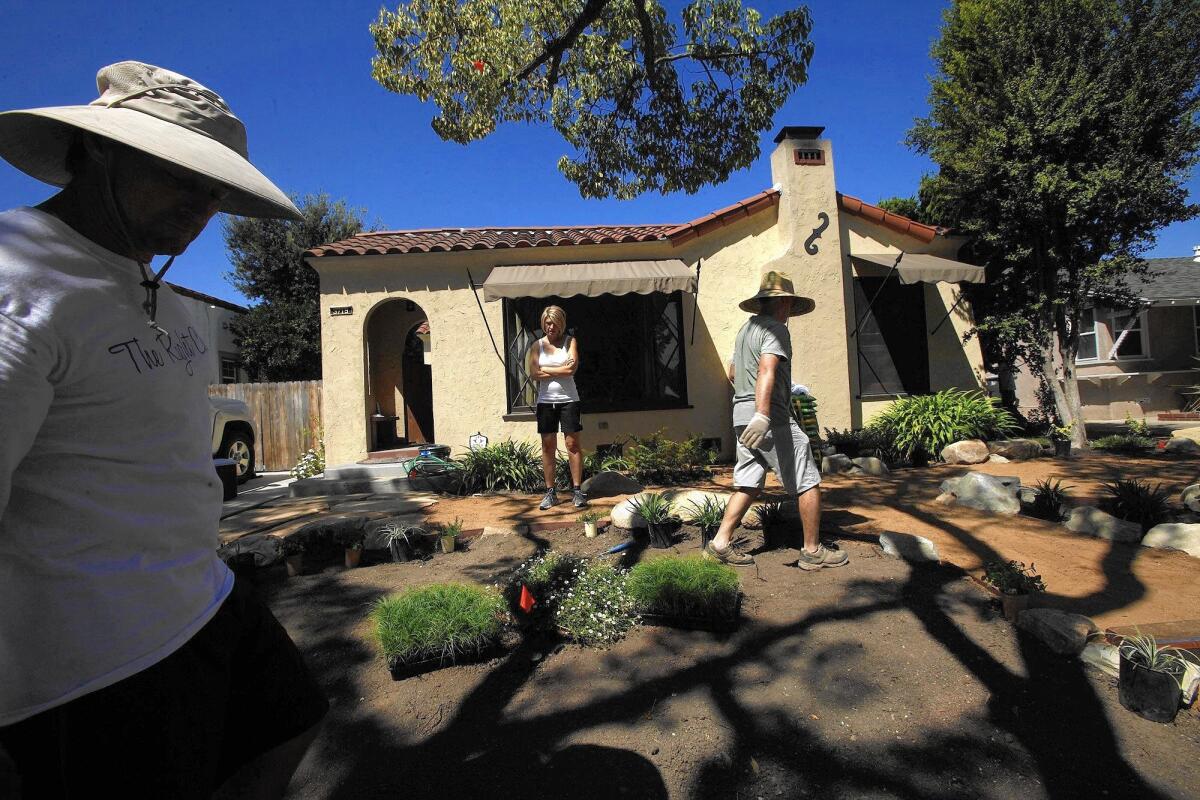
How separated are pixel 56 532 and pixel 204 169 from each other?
672 millimetres

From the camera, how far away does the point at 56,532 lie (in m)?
0.97

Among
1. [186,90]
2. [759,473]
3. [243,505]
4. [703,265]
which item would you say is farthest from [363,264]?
[186,90]

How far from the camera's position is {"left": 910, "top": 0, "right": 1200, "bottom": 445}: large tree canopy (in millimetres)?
8016

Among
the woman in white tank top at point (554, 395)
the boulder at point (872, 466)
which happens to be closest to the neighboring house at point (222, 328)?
the woman in white tank top at point (554, 395)

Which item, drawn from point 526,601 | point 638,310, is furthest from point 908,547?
point 638,310

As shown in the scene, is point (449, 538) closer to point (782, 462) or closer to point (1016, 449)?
point (782, 462)

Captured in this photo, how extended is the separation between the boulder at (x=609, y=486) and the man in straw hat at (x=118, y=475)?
16.3ft

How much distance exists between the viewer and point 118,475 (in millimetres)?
1047

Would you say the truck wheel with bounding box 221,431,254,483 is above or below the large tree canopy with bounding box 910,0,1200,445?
below

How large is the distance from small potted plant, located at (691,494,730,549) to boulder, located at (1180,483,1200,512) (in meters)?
3.64

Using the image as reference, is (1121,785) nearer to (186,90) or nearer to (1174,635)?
(1174,635)

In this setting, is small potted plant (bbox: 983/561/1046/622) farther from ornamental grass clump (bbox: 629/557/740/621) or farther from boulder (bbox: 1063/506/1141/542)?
boulder (bbox: 1063/506/1141/542)

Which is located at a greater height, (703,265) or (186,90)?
(703,265)

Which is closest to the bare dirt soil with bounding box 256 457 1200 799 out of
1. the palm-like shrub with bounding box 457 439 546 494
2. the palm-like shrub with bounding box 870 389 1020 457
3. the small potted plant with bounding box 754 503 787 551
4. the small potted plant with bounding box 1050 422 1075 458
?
the small potted plant with bounding box 754 503 787 551
